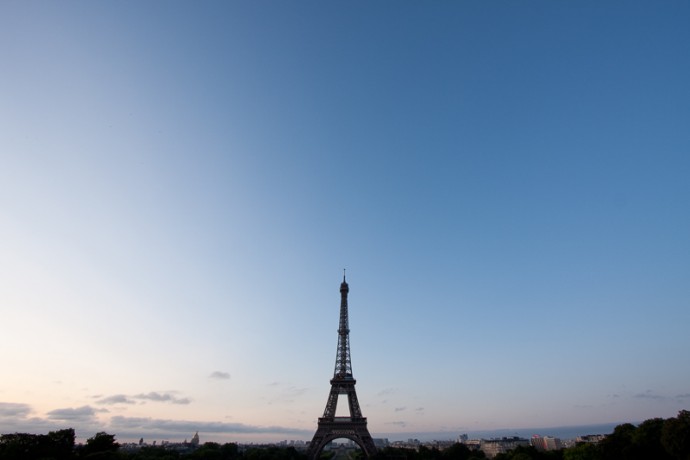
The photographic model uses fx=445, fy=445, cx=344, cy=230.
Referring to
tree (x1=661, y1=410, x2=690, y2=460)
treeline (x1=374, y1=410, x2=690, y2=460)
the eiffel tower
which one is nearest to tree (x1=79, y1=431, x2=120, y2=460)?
the eiffel tower

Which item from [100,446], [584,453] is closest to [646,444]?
[584,453]

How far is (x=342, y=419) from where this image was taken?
303 ft

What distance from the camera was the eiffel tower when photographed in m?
90.2

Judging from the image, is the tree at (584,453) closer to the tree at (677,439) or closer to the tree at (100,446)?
the tree at (677,439)

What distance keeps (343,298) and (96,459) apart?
5526cm

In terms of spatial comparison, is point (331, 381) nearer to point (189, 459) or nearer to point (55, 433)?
point (189, 459)

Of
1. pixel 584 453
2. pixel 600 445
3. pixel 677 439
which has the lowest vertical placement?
Answer: pixel 584 453

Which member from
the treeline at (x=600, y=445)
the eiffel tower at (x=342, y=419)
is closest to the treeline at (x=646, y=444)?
the treeline at (x=600, y=445)

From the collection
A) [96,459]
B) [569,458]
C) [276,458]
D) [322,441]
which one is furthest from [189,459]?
[569,458]

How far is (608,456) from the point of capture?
64.0 m

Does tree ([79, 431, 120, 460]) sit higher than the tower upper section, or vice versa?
the tower upper section

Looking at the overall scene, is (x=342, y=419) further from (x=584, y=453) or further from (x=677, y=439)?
(x=677, y=439)

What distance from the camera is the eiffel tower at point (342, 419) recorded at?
90.2 m

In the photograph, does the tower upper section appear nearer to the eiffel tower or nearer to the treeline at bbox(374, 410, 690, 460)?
the eiffel tower
